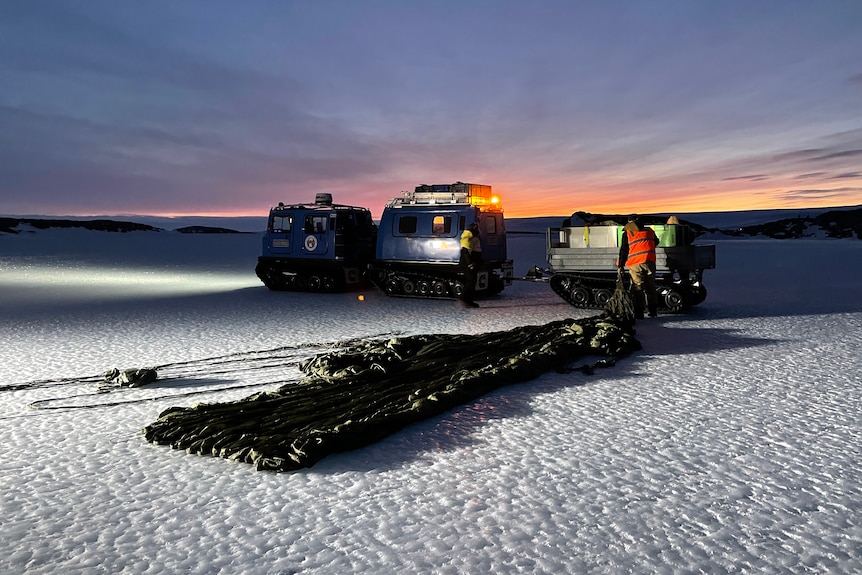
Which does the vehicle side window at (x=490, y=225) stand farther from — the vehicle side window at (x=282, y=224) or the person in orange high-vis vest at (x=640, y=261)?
the vehicle side window at (x=282, y=224)

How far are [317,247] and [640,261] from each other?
9.09 meters

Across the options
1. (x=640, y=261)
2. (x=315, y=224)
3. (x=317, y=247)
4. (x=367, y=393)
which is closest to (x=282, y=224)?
(x=315, y=224)

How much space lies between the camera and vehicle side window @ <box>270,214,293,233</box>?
18.8m

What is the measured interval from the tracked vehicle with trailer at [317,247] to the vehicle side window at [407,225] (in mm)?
1801

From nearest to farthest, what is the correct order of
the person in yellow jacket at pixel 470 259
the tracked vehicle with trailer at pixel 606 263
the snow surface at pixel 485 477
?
the snow surface at pixel 485 477
the tracked vehicle with trailer at pixel 606 263
the person in yellow jacket at pixel 470 259

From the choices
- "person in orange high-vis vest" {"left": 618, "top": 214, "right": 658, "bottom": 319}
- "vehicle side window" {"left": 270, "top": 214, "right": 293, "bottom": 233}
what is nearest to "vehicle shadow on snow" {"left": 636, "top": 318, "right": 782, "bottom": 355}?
"person in orange high-vis vest" {"left": 618, "top": 214, "right": 658, "bottom": 319}

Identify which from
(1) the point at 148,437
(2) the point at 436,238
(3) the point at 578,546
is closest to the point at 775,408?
(3) the point at 578,546

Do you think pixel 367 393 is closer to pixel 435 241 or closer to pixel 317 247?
pixel 435 241

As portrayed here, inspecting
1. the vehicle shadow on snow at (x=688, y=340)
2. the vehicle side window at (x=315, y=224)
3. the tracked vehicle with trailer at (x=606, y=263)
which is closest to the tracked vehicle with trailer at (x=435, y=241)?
the vehicle side window at (x=315, y=224)

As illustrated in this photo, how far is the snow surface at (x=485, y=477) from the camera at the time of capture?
367 centimetres

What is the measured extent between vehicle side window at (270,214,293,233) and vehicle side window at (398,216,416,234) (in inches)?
137

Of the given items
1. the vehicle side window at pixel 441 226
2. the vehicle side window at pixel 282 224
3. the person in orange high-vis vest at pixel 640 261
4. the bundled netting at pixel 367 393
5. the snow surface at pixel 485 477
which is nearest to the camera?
the snow surface at pixel 485 477

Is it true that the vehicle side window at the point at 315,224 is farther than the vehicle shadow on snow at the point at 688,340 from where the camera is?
Yes

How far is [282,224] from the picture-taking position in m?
19.0
